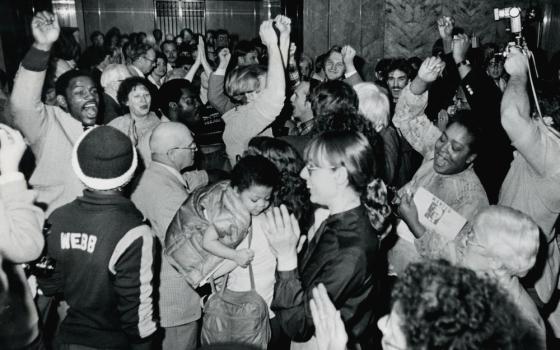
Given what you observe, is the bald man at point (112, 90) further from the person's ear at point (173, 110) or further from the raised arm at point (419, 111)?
the raised arm at point (419, 111)

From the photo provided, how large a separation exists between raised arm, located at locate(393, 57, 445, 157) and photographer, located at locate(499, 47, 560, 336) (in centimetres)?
72

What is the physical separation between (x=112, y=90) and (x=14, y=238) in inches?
111

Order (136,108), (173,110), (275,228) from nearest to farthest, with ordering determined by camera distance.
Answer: (275,228), (136,108), (173,110)

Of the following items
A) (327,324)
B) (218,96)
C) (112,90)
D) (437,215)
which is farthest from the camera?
(218,96)

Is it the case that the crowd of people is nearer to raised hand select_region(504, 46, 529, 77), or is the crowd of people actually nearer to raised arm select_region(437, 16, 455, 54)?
raised hand select_region(504, 46, 529, 77)

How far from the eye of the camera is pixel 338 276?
1932 mm

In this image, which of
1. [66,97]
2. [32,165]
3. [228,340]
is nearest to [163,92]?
[66,97]

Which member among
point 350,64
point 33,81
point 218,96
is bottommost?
point 218,96

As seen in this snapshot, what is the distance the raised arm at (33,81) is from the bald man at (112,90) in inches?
46.0

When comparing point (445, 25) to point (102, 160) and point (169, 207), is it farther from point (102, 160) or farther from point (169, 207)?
point (102, 160)

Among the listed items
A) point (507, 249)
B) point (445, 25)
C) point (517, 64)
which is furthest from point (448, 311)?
point (445, 25)

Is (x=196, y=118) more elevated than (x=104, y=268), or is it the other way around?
(x=196, y=118)

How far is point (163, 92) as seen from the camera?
4.23 m

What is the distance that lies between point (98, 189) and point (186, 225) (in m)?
0.52
